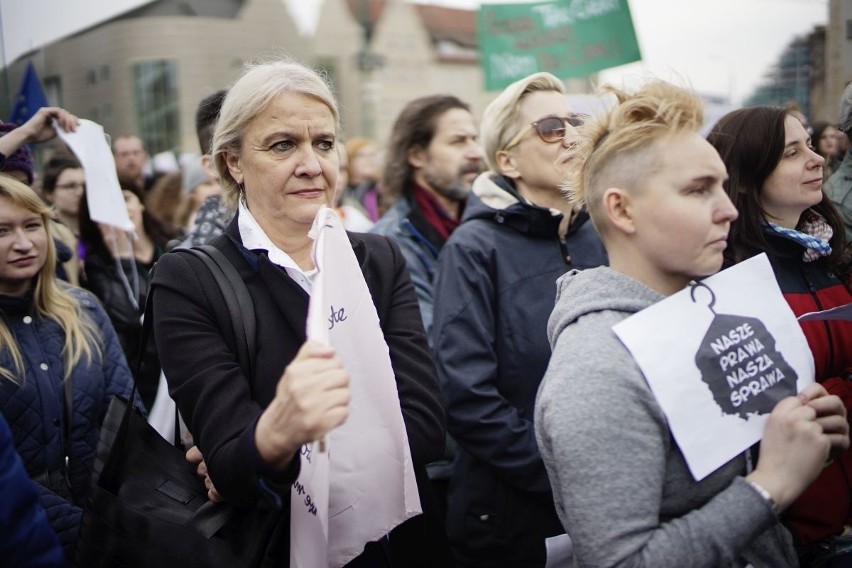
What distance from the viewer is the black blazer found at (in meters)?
1.82

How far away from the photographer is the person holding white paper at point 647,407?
1.59m

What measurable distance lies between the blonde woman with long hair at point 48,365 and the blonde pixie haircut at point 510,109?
1.66 meters

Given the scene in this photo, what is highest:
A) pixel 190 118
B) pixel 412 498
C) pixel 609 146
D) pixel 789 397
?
pixel 609 146

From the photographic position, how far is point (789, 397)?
1.70 meters

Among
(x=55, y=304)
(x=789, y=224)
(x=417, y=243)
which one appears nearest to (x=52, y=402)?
(x=55, y=304)

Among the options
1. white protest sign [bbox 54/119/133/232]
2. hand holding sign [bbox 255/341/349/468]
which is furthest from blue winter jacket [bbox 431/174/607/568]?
white protest sign [bbox 54/119/133/232]

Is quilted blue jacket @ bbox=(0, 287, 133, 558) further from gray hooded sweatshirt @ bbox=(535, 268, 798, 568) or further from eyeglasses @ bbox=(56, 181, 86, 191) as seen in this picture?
eyeglasses @ bbox=(56, 181, 86, 191)

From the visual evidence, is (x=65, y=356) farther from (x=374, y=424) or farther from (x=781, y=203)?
(x=781, y=203)

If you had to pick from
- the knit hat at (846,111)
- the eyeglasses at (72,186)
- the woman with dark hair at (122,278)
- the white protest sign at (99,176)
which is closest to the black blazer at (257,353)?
the white protest sign at (99,176)

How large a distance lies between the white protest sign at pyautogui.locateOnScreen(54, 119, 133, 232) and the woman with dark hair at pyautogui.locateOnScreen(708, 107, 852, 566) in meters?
2.49

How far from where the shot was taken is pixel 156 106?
27.7m

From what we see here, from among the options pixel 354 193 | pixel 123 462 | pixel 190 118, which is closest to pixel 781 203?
pixel 123 462

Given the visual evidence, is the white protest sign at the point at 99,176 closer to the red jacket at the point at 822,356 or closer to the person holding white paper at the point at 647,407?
the person holding white paper at the point at 647,407

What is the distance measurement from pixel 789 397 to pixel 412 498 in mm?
915
